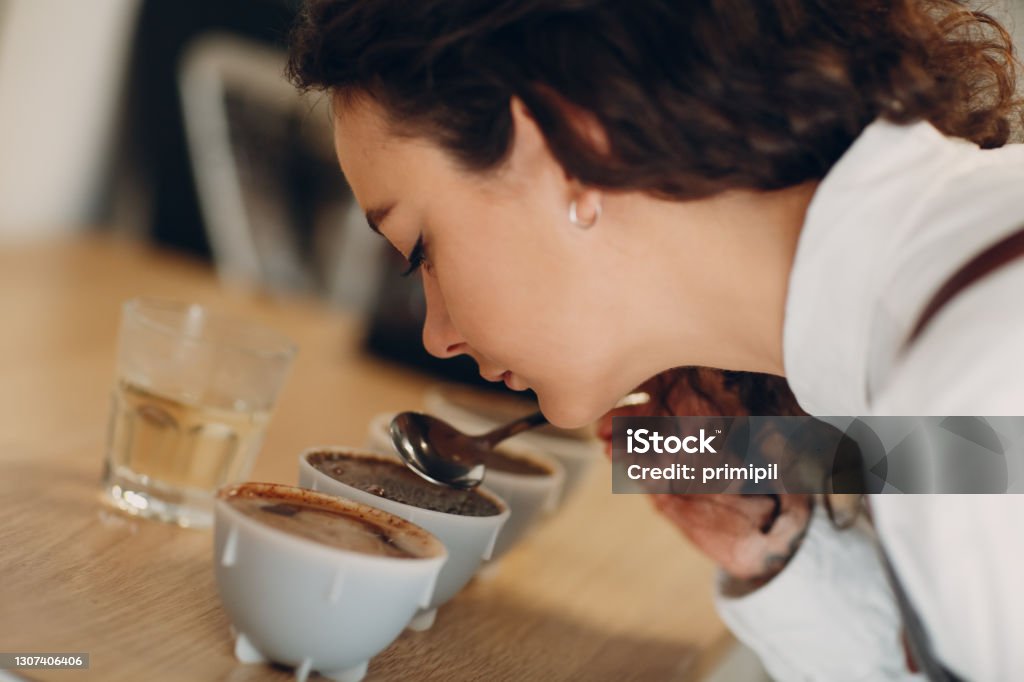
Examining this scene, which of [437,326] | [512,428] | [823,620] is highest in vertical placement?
[437,326]

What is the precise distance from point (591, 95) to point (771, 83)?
109mm

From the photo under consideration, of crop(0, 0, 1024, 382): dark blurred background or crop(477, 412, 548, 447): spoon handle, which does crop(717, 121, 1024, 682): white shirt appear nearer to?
crop(477, 412, 548, 447): spoon handle

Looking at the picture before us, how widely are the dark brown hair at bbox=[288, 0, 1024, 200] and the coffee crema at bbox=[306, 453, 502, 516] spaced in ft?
0.72

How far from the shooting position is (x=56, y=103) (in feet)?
6.55

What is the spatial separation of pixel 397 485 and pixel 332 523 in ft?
0.40

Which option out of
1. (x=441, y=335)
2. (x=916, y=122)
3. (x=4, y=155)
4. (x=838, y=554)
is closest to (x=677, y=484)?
(x=838, y=554)

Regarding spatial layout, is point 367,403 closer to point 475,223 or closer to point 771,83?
point 475,223

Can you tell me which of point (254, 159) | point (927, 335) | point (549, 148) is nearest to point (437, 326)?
point (549, 148)

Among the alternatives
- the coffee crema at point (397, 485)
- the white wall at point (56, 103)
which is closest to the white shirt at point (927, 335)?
the coffee crema at point (397, 485)

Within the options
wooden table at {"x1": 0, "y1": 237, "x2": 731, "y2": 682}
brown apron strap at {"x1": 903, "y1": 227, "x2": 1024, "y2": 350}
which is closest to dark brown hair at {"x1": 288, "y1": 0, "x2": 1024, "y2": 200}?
brown apron strap at {"x1": 903, "y1": 227, "x2": 1024, "y2": 350}

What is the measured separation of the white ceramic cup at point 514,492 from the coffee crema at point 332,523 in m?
0.15

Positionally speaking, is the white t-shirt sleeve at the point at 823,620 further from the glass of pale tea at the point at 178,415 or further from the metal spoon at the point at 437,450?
the glass of pale tea at the point at 178,415

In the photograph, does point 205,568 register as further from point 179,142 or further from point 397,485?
point 179,142

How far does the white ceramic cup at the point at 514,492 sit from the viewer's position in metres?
0.81
